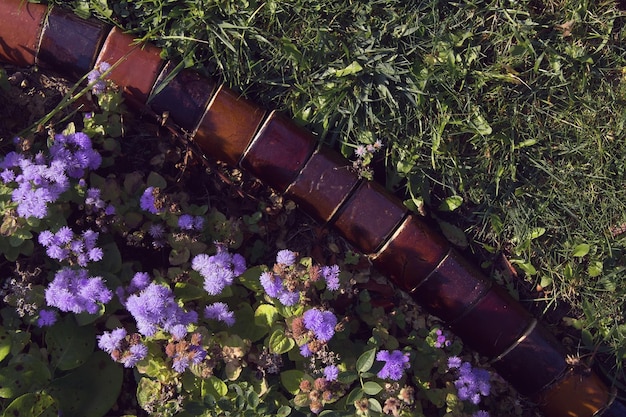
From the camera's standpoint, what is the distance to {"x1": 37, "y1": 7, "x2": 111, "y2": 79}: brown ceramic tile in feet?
9.77

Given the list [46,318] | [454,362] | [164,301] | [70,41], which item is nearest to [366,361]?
[454,362]

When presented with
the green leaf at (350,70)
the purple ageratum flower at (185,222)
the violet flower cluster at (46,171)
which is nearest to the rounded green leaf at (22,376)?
the violet flower cluster at (46,171)

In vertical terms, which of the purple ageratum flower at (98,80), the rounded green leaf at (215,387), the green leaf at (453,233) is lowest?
the rounded green leaf at (215,387)

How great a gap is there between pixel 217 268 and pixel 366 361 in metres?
0.73

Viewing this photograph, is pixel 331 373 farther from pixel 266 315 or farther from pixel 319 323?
pixel 266 315

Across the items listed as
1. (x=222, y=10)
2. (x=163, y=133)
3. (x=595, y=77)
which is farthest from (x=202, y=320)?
(x=595, y=77)

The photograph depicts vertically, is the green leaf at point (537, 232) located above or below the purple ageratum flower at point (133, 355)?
above

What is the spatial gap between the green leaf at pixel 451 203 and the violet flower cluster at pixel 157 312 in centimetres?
147

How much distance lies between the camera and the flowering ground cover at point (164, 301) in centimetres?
250

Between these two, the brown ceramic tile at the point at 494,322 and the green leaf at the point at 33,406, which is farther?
the brown ceramic tile at the point at 494,322

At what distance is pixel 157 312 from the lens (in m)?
2.41

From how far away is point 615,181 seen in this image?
3.29 meters

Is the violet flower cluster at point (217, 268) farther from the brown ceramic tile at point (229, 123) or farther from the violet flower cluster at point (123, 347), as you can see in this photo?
the brown ceramic tile at point (229, 123)

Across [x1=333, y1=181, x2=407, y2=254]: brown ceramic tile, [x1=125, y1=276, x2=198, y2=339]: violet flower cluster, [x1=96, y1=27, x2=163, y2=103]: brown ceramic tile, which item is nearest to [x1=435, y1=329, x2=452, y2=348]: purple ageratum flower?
[x1=333, y1=181, x2=407, y2=254]: brown ceramic tile
